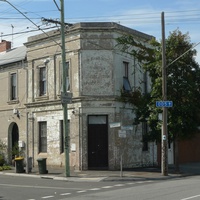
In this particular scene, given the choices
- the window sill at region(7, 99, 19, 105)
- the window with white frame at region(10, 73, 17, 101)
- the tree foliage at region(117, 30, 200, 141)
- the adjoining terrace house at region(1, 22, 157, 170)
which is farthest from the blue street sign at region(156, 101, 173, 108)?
the window with white frame at region(10, 73, 17, 101)

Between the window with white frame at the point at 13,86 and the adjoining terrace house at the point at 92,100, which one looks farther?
the window with white frame at the point at 13,86

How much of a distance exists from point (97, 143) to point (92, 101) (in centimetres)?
268

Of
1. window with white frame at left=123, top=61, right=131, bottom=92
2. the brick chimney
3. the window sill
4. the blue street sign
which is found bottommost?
the blue street sign

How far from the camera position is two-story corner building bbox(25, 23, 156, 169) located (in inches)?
1019

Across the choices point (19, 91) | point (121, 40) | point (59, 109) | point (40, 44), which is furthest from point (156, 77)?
point (19, 91)

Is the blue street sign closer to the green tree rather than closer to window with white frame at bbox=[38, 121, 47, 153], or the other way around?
the green tree

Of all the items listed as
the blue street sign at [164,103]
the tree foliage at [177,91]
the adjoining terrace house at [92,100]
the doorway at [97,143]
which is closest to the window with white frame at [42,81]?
the adjoining terrace house at [92,100]

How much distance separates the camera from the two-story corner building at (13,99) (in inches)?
1196

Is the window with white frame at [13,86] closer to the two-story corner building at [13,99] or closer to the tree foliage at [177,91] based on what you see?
the two-story corner building at [13,99]

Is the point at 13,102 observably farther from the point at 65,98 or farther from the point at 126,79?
the point at 65,98

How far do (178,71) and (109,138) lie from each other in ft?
19.7

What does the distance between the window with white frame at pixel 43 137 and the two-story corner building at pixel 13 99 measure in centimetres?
166

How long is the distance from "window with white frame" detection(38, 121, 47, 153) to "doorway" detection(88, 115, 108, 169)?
4037 mm

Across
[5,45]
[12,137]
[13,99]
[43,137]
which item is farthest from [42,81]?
[5,45]
